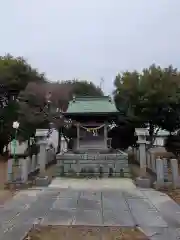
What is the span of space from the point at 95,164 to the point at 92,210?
7653 millimetres

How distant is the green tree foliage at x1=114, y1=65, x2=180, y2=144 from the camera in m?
19.7

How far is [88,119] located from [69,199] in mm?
9811

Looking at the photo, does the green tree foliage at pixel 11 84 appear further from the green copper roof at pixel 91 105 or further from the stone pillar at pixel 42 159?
the stone pillar at pixel 42 159

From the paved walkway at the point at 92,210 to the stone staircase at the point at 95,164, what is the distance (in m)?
3.81

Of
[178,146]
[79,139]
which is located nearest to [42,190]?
[79,139]

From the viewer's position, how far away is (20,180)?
1221cm

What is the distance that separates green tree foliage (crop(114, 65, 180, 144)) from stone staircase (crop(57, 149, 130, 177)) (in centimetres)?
613

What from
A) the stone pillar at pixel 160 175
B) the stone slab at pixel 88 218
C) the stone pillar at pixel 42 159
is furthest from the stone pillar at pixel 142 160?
the stone slab at pixel 88 218

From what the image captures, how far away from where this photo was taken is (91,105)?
66.1 ft

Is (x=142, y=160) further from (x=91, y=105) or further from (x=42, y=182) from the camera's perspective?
(x=91, y=105)

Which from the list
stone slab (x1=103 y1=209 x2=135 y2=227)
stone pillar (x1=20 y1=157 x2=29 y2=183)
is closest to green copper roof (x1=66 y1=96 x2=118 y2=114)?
stone pillar (x1=20 y1=157 x2=29 y2=183)

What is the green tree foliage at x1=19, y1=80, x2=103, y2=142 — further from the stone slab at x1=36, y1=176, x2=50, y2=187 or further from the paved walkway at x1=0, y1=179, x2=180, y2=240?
the paved walkway at x1=0, y1=179, x2=180, y2=240

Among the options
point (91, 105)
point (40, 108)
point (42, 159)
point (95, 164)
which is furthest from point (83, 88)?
point (42, 159)

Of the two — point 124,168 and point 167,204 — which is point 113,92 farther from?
point 167,204
